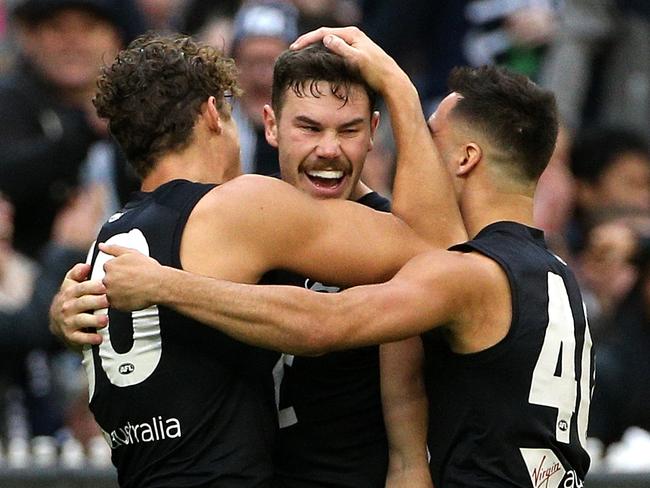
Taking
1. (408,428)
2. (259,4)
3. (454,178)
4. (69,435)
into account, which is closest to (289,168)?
(454,178)

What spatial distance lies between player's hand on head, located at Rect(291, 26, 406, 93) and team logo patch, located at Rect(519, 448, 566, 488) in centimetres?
126

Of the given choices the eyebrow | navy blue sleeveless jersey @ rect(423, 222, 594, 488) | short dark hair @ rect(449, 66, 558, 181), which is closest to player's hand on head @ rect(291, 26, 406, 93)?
the eyebrow

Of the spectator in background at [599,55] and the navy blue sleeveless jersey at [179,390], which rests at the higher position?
the spectator in background at [599,55]

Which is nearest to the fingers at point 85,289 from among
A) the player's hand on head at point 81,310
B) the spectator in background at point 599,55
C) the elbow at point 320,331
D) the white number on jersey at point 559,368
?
the player's hand on head at point 81,310

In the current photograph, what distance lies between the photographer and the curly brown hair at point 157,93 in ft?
18.6

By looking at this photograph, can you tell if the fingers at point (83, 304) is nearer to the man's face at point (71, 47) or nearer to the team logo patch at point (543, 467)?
the team logo patch at point (543, 467)

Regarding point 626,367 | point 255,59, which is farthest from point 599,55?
point 255,59

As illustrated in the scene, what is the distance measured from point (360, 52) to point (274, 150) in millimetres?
3235

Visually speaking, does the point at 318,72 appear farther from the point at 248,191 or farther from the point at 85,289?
the point at 85,289

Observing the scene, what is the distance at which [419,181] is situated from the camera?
573 cm

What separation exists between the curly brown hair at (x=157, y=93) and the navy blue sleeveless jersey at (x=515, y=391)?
3.15 feet

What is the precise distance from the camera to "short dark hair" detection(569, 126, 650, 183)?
1055 centimetres

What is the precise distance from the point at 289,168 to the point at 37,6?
4.37 m

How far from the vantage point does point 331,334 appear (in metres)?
5.37
